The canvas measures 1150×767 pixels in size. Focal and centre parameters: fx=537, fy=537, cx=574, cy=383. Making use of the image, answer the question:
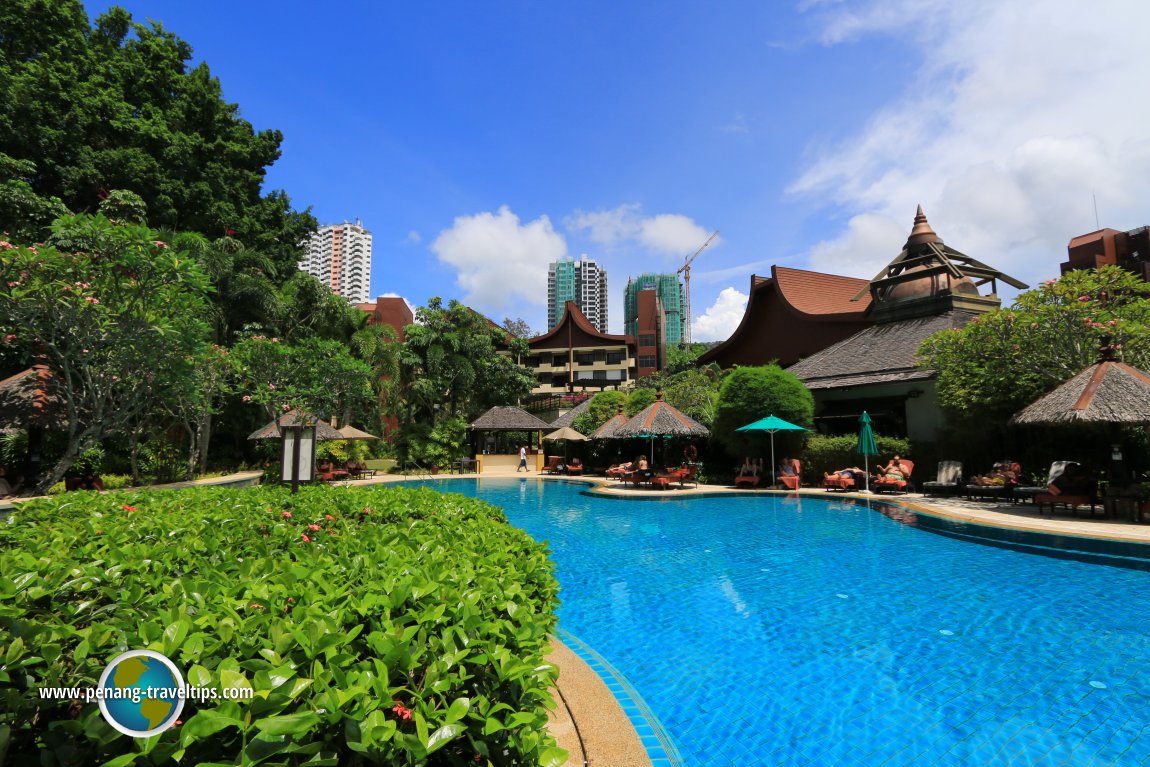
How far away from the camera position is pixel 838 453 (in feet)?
55.2

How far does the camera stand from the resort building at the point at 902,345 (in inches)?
703

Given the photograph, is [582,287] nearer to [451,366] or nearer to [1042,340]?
[451,366]

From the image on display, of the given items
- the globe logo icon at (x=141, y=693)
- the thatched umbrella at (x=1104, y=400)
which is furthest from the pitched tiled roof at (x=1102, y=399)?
the globe logo icon at (x=141, y=693)

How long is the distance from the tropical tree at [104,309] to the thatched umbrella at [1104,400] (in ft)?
59.4

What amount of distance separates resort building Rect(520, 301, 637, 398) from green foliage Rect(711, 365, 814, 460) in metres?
33.0

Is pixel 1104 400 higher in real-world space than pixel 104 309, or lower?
lower

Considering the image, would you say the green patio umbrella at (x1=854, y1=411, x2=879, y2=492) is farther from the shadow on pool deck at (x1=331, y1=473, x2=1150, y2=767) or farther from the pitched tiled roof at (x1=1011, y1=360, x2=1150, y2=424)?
the pitched tiled roof at (x1=1011, y1=360, x2=1150, y2=424)

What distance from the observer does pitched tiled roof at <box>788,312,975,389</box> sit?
18234 millimetres

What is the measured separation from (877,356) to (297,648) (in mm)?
21916

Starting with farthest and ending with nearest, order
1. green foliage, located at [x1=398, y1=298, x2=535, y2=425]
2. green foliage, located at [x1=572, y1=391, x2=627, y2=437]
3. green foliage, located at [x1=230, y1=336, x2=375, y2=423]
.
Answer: green foliage, located at [x1=398, y1=298, x2=535, y2=425]
green foliage, located at [x1=572, y1=391, x2=627, y2=437]
green foliage, located at [x1=230, y1=336, x2=375, y2=423]

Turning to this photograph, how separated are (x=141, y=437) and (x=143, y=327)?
8.31 m

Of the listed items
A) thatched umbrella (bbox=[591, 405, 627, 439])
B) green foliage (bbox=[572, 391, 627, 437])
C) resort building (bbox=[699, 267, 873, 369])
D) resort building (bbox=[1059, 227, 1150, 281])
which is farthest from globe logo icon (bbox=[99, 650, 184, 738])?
resort building (bbox=[1059, 227, 1150, 281])

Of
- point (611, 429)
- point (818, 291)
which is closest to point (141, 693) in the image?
point (611, 429)

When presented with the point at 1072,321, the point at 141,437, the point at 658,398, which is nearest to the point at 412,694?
the point at 1072,321
